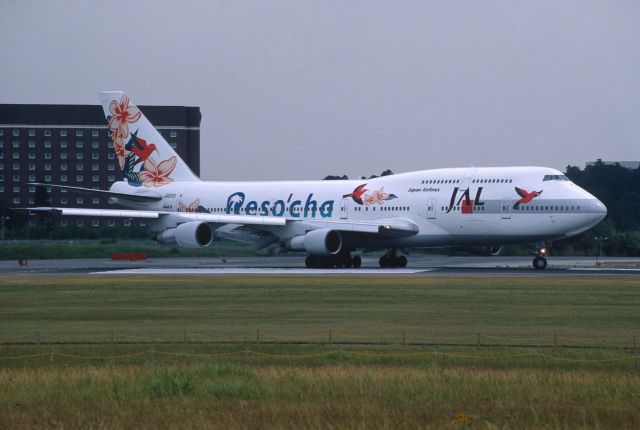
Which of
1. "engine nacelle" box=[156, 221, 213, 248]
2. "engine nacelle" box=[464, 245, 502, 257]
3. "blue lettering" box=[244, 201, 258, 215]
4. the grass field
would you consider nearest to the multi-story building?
"blue lettering" box=[244, 201, 258, 215]

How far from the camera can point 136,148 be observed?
80.7 m

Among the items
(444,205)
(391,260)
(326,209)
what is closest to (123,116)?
(326,209)

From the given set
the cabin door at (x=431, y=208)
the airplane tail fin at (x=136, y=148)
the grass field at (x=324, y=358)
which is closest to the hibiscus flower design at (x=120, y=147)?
the airplane tail fin at (x=136, y=148)

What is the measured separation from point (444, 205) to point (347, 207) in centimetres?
709

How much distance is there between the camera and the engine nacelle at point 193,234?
69.1 metres

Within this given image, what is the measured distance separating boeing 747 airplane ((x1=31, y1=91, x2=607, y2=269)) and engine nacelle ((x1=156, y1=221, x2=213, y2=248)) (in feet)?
0.19

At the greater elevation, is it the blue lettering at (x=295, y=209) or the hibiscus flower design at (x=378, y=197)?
the hibiscus flower design at (x=378, y=197)

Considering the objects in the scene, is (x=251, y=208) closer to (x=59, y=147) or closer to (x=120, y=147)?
(x=120, y=147)

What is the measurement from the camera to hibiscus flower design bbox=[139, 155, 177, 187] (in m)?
80.7

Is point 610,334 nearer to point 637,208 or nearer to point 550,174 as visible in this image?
point 550,174

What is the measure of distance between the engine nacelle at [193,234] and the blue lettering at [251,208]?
5.50 m

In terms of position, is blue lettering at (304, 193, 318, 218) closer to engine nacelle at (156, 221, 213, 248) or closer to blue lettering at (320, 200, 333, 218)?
blue lettering at (320, 200, 333, 218)

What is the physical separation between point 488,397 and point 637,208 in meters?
135

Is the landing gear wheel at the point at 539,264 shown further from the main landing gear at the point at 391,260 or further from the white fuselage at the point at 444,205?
the main landing gear at the point at 391,260
